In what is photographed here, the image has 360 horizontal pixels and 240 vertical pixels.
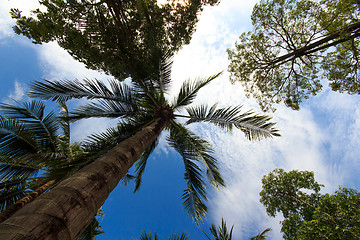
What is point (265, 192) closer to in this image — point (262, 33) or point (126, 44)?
point (262, 33)

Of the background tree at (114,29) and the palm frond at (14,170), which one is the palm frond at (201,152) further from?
the palm frond at (14,170)

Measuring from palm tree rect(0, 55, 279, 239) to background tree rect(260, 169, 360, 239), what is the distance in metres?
4.51

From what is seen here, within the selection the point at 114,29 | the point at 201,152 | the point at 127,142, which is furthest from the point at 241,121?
the point at 114,29

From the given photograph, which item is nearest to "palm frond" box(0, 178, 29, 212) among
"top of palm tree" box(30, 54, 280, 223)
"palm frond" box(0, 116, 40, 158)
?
"palm frond" box(0, 116, 40, 158)

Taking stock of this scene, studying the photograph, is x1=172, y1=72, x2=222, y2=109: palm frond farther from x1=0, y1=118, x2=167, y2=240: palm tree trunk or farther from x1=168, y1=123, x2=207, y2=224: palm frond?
x1=0, y1=118, x2=167, y2=240: palm tree trunk

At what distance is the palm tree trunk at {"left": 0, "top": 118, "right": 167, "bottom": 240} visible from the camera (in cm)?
143

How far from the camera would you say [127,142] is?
3.47m

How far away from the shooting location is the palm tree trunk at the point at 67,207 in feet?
4.68

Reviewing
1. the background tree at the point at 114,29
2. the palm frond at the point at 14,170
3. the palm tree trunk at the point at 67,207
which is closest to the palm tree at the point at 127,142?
the palm tree trunk at the point at 67,207

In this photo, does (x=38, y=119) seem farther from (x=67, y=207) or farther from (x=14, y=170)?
(x=67, y=207)

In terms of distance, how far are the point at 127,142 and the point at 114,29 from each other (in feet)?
18.4

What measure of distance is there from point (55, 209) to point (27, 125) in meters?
4.98

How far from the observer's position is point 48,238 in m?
1.48

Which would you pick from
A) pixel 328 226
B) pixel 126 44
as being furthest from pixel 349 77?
pixel 126 44
